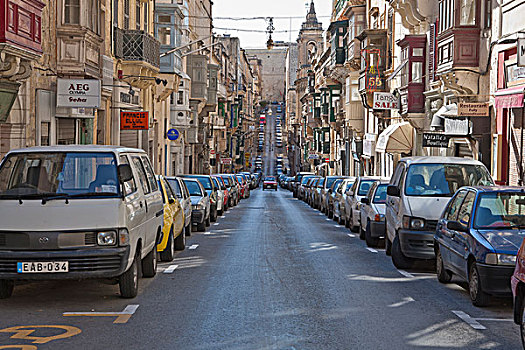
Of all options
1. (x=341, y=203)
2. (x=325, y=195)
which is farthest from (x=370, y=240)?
(x=325, y=195)

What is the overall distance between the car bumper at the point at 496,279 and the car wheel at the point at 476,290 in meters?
0.13

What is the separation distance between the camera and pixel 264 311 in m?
9.47

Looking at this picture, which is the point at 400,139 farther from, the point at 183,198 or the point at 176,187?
the point at 183,198

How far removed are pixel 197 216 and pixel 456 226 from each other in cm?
1209

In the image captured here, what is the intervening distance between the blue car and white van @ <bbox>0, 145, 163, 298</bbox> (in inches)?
169

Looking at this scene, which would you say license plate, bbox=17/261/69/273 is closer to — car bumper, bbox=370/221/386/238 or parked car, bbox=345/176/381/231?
car bumper, bbox=370/221/386/238

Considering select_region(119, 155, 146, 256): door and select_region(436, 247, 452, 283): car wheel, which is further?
select_region(436, 247, 452, 283): car wheel

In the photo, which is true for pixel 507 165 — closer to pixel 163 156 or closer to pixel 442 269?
pixel 442 269

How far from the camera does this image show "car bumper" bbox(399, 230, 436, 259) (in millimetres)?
13289

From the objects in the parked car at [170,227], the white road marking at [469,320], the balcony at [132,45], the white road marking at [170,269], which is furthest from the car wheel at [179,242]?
the balcony at [132,45]

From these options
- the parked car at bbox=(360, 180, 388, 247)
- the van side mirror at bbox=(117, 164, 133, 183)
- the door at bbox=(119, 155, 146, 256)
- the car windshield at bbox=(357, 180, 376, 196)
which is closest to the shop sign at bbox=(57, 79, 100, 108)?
the car windshield at bbox=(357, 180, 376, 196)

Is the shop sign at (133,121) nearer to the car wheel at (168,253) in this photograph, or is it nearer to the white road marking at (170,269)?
the car wheel at (168,253)

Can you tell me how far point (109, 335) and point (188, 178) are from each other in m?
17.2

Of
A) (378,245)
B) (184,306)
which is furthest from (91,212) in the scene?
(378,245)
